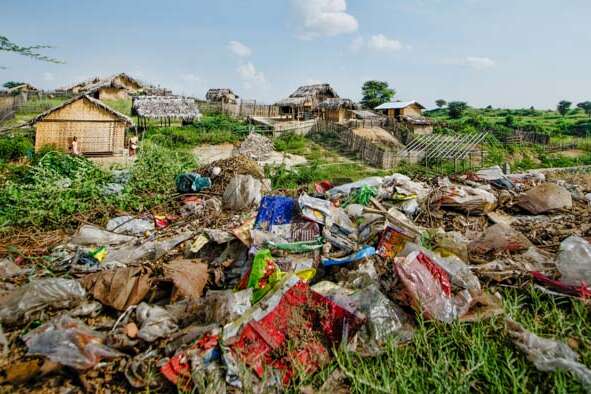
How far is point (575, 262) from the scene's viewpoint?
8.61 feet

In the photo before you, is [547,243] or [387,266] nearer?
[387,266]

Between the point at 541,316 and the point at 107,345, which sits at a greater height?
the point at 541,316

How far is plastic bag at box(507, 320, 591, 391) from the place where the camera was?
1.76 metres

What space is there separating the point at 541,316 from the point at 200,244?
9.24 feet

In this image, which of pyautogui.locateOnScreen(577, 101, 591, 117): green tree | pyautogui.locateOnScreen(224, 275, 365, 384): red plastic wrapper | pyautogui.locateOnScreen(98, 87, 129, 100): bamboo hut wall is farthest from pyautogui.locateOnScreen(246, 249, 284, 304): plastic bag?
pyautogui.locateOnScreen(577, 101, 591, 117): green tree

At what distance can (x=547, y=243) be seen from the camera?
3527 millimetres

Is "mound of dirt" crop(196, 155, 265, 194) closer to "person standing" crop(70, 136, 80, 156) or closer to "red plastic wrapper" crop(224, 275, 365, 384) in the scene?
"red plastic wrapper" crop(224, 275, 365, 384)

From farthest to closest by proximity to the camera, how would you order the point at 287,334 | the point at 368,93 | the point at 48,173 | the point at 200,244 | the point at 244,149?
the point at 368,93
the point at 244,149
the point at 48,173
the point at 200,244
the point at 287,334

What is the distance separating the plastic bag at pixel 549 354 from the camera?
1.76 metres

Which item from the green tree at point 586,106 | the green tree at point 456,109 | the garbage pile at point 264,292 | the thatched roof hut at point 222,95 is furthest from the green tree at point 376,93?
the garbage pile at point 264,292

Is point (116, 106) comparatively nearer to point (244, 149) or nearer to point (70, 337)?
point (244, 149)

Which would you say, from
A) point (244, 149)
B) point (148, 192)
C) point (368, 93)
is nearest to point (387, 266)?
point (148, 192)

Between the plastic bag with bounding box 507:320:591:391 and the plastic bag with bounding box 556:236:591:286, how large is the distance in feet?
2.73

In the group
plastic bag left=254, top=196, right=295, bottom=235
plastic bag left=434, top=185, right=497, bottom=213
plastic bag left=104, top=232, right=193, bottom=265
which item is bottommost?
plastic bag left=104, top=232, right=193, bottom=265
